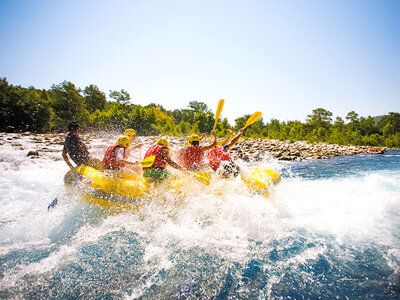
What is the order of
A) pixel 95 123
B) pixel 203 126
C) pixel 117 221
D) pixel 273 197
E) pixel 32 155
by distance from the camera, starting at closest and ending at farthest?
pixel 117 221
pixel 273 197
pixel 32 155
pixel 95 123
pixel 203 126

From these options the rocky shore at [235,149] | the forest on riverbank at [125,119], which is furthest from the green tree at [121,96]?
the rocky shore at [235,149]

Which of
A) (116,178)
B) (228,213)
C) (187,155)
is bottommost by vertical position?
(228,213)

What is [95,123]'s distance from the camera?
36.0 metres

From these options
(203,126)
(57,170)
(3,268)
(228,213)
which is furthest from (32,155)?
(203,126)

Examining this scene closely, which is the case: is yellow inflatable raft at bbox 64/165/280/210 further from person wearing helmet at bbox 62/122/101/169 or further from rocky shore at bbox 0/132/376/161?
rocky shore at bbox 0/132/376/161

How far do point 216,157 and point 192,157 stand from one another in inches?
24.6

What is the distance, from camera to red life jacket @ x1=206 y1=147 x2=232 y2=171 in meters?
5.15

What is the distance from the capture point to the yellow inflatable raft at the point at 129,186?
13.7 feet

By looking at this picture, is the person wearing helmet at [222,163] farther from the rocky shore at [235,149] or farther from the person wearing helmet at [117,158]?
the rocky shore at [235,149]

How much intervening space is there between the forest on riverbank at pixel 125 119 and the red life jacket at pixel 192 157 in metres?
1.11

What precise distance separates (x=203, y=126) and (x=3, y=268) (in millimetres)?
46823

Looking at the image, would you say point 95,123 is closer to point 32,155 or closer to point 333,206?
point 32,155

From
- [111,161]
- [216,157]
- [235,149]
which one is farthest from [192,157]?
[235,149]

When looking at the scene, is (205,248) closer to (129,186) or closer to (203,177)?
(203,177)
